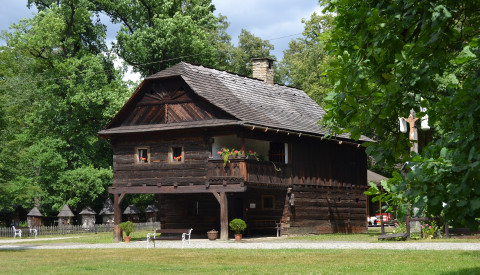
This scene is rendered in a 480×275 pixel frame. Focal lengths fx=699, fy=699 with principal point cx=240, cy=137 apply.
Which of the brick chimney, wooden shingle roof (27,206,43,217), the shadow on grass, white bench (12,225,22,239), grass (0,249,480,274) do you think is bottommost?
white bench (12,225,22,239)

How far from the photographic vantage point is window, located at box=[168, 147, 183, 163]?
33656 mm

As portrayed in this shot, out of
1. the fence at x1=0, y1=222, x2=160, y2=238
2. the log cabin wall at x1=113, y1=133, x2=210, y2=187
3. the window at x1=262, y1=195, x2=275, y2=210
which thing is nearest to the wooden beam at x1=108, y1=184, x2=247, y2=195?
the log cabin wall at x1=113, y1=133, x2=210, y2=187

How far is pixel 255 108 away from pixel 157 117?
16.0 ft

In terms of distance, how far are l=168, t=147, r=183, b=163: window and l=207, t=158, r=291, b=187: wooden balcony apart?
204cm

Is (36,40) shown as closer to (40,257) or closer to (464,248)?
(40,257)

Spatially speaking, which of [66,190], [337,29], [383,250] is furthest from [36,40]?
[337,29]

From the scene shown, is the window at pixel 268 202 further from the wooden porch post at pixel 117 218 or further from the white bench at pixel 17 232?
the white bench at pixel 17 232

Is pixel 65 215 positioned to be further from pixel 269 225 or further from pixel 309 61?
pixel 309 61

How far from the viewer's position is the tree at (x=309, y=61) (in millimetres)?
58272

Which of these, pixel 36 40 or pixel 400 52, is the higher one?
pixel 36 40

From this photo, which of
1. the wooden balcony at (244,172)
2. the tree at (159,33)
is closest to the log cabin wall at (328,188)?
the wooden balcony at (244,172)

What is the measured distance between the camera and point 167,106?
3422cm

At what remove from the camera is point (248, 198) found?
116ft

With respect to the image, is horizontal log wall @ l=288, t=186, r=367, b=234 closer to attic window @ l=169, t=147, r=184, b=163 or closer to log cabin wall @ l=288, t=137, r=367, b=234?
log cabin wall @ l=288, t=137, r=367, b=234
